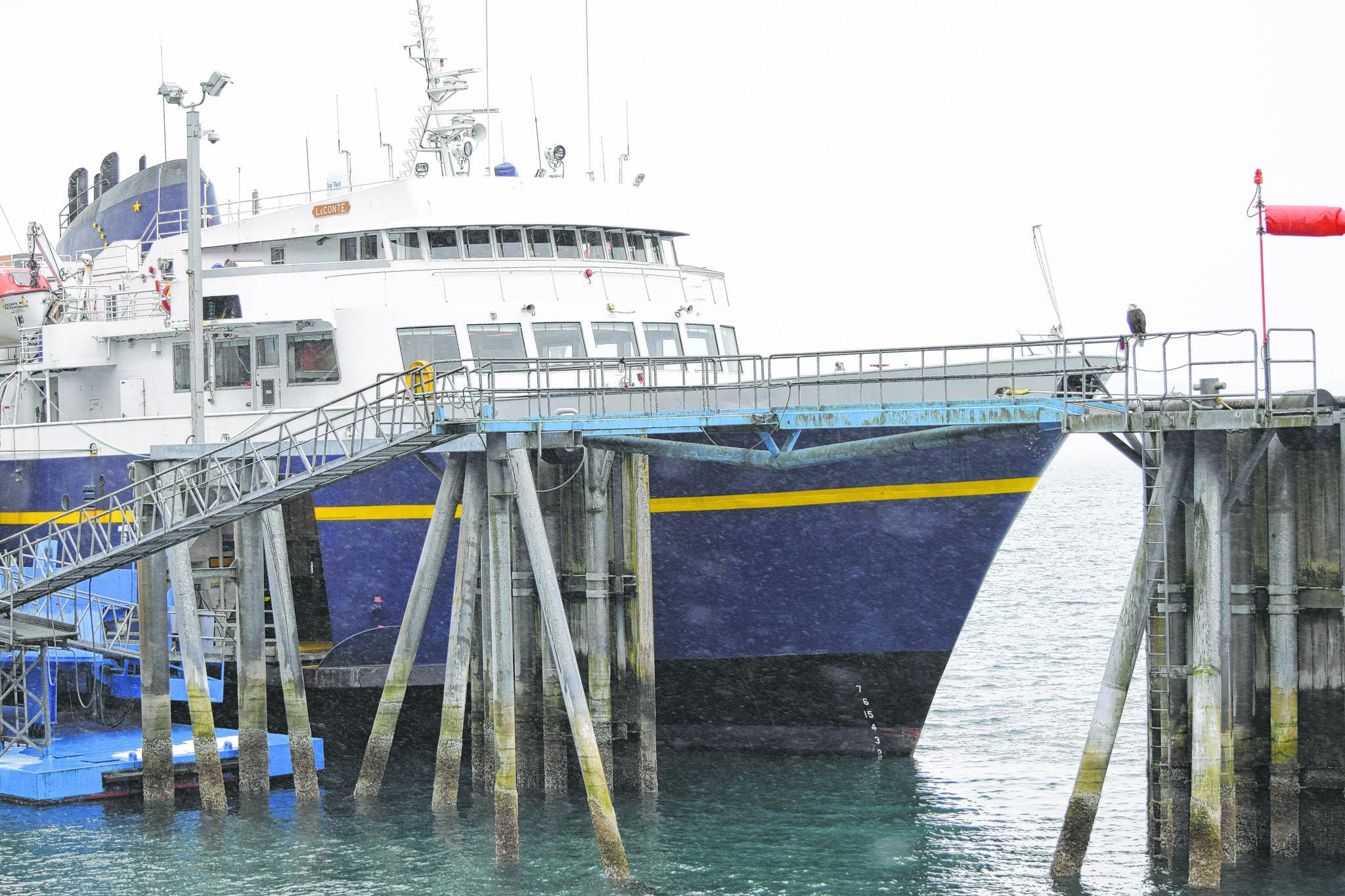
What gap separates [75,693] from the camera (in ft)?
108

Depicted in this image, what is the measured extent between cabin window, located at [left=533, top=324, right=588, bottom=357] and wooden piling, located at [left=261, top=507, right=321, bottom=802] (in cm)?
630

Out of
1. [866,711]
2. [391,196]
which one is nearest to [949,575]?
[866,711]

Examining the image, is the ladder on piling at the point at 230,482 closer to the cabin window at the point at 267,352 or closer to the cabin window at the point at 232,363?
the cabin window at the point at 267,352

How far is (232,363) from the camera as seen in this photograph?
104 ft

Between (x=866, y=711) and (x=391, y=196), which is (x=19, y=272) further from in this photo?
(x=866, y=711)

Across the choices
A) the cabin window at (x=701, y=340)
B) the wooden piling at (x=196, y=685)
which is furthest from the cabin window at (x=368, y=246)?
the wooden piling at (x=196, y=685)

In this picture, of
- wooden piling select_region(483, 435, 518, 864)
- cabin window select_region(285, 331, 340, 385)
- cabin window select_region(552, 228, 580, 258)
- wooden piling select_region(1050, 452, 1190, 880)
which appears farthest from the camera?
cabin window select_region(552, 228, 580, 258)

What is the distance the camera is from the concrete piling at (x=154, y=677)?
25.7 meters

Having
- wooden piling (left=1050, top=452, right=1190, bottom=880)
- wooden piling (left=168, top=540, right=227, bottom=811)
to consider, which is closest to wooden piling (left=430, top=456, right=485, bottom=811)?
wooden piling (left=168, top=540, right=227, bottom=811)

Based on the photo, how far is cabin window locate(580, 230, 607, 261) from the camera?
106 feet

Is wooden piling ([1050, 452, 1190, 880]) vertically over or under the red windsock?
under

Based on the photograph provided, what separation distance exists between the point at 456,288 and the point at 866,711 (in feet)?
35.5

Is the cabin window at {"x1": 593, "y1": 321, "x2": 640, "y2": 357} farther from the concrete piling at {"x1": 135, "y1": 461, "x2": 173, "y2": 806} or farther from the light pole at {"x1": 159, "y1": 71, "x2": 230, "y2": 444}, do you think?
the concrete piling at {"x1": 135, "y1": 461, "x2": 173, "y2": 806}

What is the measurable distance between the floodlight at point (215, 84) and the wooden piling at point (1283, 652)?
1711cm
